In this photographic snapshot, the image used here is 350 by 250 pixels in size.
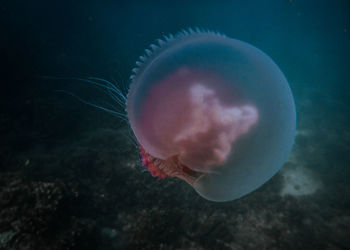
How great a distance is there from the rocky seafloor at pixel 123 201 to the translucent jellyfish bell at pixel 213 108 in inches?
102

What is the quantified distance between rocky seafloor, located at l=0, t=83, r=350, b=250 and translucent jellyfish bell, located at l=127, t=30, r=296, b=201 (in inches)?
102

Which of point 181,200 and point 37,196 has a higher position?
point 37,196

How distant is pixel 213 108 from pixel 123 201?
3938mm

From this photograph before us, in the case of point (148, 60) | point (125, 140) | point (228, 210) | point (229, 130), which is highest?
point (148, 60)

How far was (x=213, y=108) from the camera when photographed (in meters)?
1.95

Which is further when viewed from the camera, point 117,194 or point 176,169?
point 117,194

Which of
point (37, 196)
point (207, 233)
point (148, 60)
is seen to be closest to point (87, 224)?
point (37, 196)

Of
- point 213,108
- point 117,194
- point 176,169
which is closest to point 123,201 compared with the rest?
point 117,194

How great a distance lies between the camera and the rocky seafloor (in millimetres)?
3859

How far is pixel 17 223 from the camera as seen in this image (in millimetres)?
3467

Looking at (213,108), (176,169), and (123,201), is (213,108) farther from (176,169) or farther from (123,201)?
(123,201)

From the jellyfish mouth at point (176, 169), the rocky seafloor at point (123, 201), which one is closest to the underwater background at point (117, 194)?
the rocky seafloor at point (123, 201)

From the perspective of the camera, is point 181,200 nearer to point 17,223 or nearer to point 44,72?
point 17,223

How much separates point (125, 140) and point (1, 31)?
13366 mm
